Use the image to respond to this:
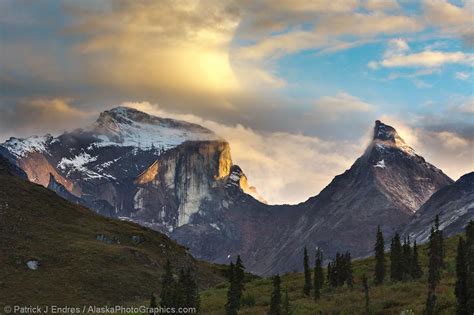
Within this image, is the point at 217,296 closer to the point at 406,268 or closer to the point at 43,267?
the point at 406,268

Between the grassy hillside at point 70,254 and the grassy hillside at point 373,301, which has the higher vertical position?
the grassy hillside at point 70,254

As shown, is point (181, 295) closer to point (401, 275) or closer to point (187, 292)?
point (187, 292)

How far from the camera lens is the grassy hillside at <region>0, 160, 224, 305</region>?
346 feet

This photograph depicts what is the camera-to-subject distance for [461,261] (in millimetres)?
51000

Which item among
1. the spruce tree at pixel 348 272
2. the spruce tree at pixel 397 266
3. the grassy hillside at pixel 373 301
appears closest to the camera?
Result: the grassy hillside at pixel 373 301

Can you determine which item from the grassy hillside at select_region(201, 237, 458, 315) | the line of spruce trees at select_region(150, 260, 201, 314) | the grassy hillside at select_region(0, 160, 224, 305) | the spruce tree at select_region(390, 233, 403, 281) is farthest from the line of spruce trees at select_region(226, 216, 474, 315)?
the grassy hillside at select_region(0, 160, 224, 305)

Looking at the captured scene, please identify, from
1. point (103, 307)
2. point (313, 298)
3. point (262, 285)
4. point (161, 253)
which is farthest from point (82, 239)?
point (313, 298)

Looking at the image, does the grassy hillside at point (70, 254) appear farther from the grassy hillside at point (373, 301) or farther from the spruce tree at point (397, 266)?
the spruce tree at point (397, 266)

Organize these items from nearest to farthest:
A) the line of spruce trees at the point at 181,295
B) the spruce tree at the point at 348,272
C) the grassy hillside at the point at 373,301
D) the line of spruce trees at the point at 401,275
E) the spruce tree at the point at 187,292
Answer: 1. the line of spruce trees at the point at 401,275
2. the grassy hillside at the point at 373,301
3. the line of spruce trees at the point at 181,295
4. the spruce tree at the point at 187,292
5. the spruce tree at the point at 348,272

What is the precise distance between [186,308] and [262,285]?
4444 centimetres

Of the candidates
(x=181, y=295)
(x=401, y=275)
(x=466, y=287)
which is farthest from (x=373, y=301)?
(x=401, y=275)

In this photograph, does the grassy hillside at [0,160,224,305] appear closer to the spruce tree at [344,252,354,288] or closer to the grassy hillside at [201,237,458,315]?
the grassy hillside at [201,237,458,315]

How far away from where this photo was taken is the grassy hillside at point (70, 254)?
4149 inches

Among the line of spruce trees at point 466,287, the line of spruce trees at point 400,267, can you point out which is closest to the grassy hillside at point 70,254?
the line of spruce trees at point 400,267
